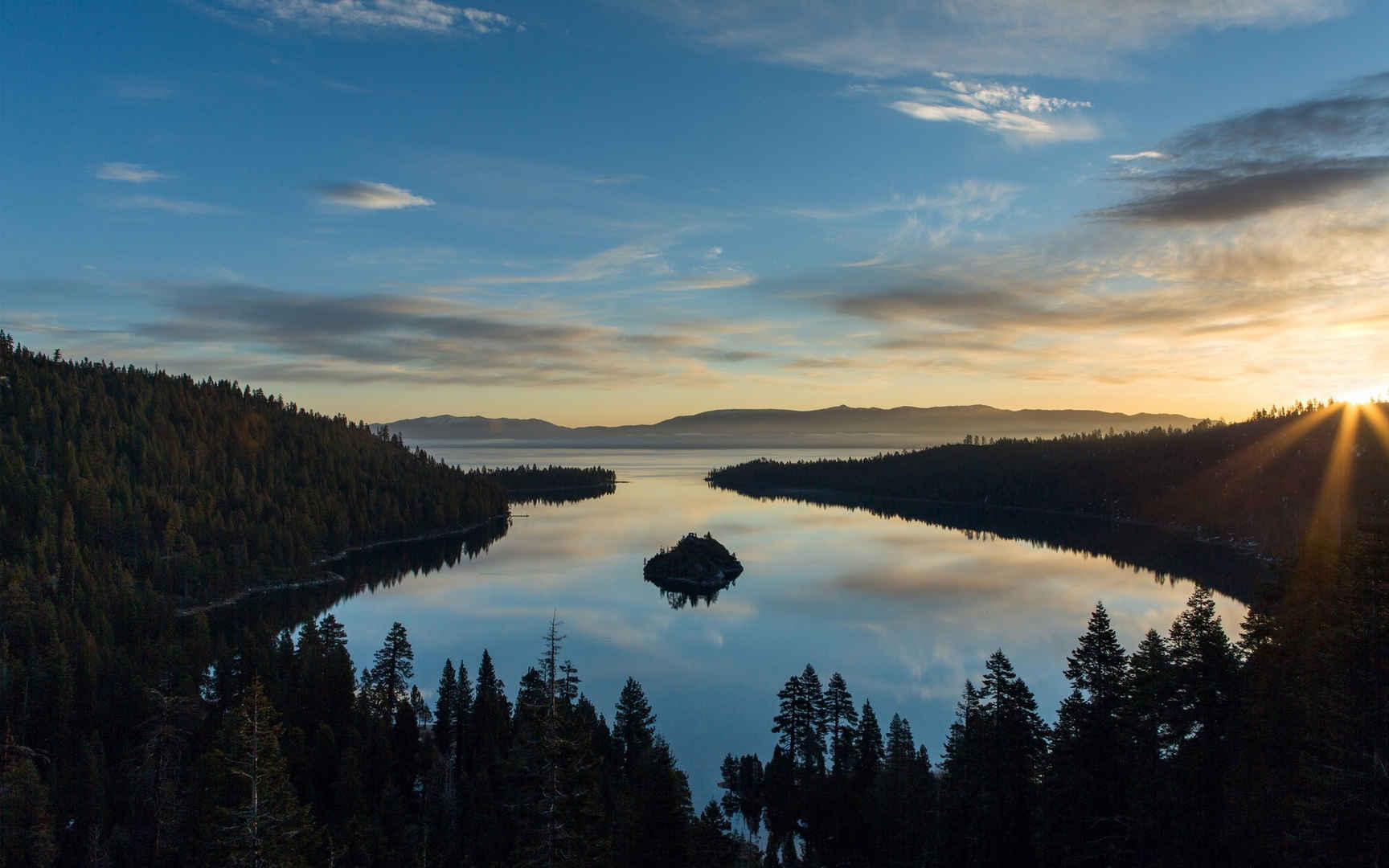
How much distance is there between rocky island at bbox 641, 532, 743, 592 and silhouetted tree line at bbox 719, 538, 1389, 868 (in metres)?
72.6

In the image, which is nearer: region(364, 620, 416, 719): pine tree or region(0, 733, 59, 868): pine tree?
region(0, 733, 59, 868): pine tree

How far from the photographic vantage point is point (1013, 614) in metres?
93.8

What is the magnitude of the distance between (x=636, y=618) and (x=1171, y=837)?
244 ft

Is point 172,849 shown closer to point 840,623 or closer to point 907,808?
point 907,808

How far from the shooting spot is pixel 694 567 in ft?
380

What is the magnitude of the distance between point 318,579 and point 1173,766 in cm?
11800

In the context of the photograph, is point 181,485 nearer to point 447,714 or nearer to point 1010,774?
point 447,714

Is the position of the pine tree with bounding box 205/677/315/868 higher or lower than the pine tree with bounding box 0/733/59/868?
higher

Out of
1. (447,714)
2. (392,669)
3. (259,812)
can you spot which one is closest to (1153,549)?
(392,669)

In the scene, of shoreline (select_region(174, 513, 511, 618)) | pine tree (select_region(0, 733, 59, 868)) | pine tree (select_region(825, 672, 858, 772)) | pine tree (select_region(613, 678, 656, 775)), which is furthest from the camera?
shoreline (select_region(174, 513, 511, 618))

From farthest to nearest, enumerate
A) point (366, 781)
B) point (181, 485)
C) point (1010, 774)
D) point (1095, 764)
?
point (181, 485), point (366, 781), point (1010, 774), point (1095, 764)

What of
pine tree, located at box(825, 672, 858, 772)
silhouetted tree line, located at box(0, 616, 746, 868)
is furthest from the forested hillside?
pine tree, located at box(825, 672, 858, 772)

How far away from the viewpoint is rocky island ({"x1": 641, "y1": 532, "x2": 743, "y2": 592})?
375 feet

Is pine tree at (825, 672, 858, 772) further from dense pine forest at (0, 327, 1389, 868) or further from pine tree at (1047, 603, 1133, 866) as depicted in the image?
pine tree at (1047, 603, 1133, 866)
